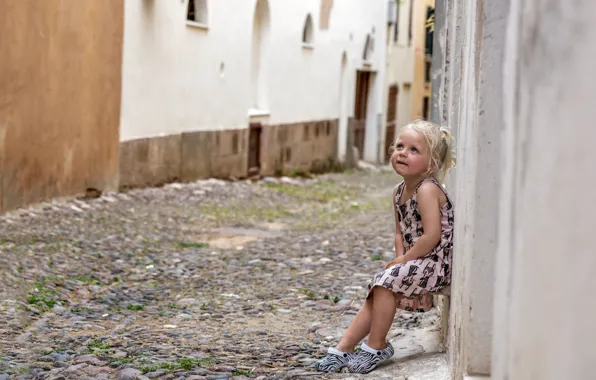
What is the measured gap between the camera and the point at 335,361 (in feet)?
14.4

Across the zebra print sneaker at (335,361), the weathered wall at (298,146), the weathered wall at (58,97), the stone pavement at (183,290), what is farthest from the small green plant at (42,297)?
the weathered wall at (298,146)

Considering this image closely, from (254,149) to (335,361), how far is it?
1325cm

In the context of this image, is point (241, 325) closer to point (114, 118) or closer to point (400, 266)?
point (400, 266)

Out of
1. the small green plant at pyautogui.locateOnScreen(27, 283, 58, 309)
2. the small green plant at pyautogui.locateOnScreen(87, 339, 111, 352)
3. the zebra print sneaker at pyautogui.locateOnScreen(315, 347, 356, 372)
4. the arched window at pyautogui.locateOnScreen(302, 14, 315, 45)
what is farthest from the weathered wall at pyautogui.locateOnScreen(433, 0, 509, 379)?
the arched window at pyautogui.locateOnScreen(302, 14, 315, 45)

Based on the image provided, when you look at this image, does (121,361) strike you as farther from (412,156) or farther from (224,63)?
(224,63)

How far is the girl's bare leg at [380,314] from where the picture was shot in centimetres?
423

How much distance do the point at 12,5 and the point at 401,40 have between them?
69.8ft

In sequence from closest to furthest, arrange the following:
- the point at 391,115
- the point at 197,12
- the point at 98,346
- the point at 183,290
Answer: the point at 98,346, the point at 183,290, the point at 197,12, the point at 391,115

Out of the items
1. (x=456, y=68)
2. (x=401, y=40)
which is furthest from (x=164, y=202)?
(x=401, y=40)

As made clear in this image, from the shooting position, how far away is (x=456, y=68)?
4473mm

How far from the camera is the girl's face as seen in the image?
4281mm

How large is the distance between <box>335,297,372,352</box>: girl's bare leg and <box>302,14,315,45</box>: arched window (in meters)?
16.3

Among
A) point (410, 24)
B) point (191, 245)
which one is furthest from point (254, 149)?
point (410, 24)

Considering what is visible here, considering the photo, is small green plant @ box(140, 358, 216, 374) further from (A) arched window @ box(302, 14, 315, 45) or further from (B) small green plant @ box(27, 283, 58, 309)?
(A) arched window @ box(302, 14, 315, 45)
